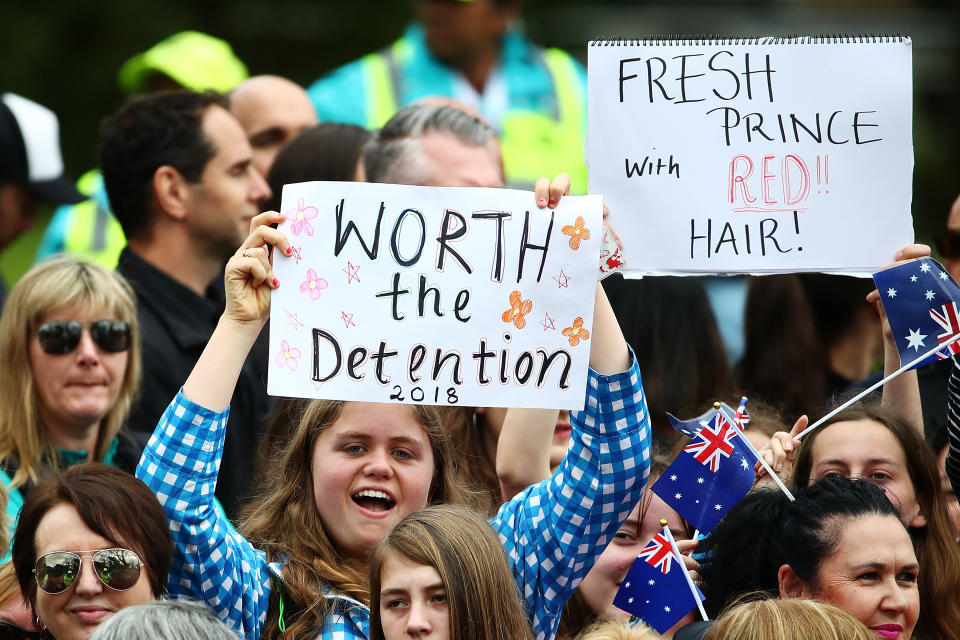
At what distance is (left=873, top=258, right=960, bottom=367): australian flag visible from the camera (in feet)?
14.5

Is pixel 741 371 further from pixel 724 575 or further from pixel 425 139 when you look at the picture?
pixel 724 575

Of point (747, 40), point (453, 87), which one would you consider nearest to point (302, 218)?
point (747, 40)

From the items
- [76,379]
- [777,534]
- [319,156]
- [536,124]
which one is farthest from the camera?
[536,124]

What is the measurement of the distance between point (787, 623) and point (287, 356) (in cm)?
139

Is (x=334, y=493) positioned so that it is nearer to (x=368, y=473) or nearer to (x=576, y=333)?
(x=368, y=473)

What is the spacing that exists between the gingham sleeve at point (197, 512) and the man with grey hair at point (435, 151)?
6.61 feet

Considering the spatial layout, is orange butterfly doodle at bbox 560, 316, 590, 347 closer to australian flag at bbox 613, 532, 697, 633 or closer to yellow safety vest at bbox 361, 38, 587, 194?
australian flag at bbox 613, 532, 697, 633

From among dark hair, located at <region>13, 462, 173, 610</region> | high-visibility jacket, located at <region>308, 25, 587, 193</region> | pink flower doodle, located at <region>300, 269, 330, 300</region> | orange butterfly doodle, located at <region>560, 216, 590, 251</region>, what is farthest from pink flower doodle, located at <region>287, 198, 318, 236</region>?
high-visibility jacket, located at <region>308, 25, 587, 193</region>

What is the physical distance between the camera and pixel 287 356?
4.19 m

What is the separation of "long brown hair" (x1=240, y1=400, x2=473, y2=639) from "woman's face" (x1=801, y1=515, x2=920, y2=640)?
3.29 ft

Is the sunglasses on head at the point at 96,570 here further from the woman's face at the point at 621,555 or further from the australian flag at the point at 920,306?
the australian flag at the point at 920,306

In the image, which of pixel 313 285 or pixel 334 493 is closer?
pixel 313 285

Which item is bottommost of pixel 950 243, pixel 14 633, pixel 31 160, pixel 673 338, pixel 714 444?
pixel 14 633

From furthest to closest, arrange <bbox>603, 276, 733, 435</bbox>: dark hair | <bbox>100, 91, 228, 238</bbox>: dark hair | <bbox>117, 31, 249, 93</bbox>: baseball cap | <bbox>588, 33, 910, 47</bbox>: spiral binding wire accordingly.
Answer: <bbox>117, 31, 249, 93</bbox>: baseball cap
<bbox>100, 91, 228, 238</bbox>: dark hair
<bbox>603, 276, 733, 435</bbox>: dark hair
<bbox>588, 33, 910, 47</bbox>: spiral binding wire
